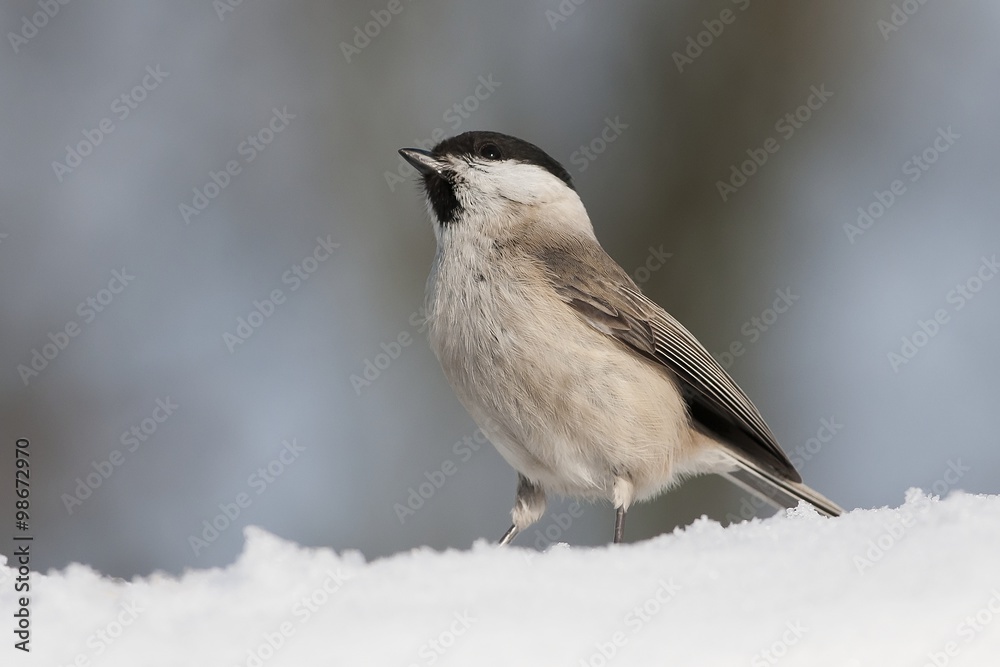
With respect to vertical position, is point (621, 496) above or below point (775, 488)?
below

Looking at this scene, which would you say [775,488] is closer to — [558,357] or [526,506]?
[526,506]

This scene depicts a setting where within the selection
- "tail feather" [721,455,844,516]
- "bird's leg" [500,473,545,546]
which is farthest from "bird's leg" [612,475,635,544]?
"tail feather" [721,455,844,516]

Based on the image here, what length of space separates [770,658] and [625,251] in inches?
164

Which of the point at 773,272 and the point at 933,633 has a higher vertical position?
the point at 773,272

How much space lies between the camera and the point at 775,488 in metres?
2.96

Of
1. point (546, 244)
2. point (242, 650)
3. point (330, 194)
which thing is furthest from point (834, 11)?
point (242, 650)

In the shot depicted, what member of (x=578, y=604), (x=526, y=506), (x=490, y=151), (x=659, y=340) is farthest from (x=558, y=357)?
(x=578, y=604)

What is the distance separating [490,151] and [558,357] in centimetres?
87

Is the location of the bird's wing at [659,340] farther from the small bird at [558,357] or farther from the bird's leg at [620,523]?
the bird's leg at [620,523]

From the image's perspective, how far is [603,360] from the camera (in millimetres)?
2645

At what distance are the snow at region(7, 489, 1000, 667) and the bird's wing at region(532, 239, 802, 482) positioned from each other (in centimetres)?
124

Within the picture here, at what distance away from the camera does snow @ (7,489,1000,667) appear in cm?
113

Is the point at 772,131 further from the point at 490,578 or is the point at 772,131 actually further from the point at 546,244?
the point at 490,578

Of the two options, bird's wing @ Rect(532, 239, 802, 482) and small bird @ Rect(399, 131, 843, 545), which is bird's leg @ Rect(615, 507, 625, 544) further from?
bird's wing @ Rect(532, 239, 802, 482)
